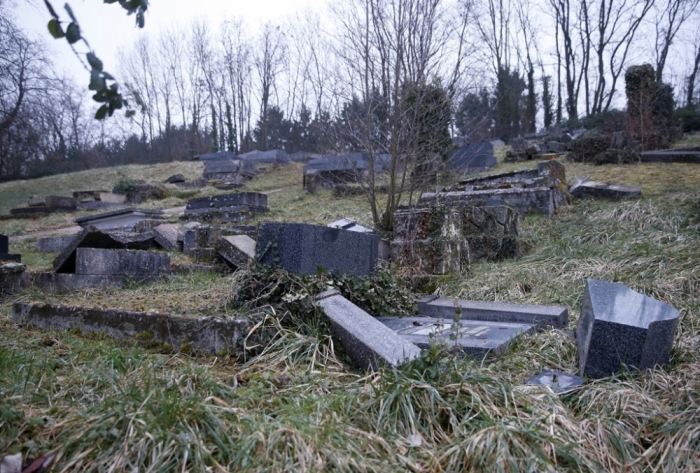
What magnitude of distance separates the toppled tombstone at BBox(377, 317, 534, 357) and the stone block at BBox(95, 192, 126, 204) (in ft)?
54.3

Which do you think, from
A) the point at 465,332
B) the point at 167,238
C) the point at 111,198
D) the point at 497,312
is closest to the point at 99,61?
the point at 465,332

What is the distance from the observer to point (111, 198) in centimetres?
1830

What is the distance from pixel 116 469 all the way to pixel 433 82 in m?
7.09

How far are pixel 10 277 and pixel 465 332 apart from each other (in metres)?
4.71

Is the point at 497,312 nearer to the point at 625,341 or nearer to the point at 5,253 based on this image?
the point at 625,341

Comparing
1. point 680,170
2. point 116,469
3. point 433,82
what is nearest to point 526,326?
point 116,469

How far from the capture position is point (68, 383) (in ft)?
8.57

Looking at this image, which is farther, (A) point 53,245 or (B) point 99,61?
(A) point 53,245

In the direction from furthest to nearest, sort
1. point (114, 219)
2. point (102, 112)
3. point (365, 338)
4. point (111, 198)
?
point (111, 198) → point (114, 219) → point (365, 338) → point (102, 112)

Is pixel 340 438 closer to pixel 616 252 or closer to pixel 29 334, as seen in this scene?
pixel 29 334

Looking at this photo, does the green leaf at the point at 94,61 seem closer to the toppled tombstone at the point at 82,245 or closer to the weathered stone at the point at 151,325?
the weathered stone at the point at 151,325

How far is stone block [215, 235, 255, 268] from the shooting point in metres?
5.89

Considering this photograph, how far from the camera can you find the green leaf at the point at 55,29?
149 centimetres

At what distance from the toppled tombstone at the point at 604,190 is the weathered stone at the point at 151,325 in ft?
26.1
